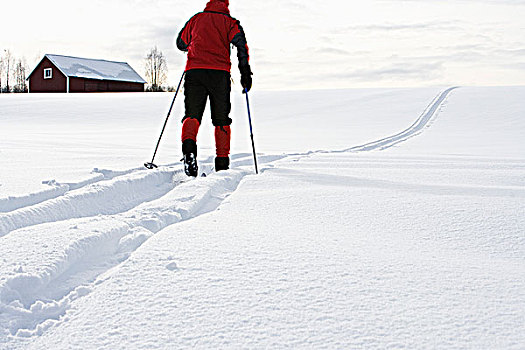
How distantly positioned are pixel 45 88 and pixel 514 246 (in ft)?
133

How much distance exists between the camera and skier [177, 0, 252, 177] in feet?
12.9

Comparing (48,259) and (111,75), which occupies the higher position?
(111,75)

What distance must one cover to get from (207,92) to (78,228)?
2.35 meters

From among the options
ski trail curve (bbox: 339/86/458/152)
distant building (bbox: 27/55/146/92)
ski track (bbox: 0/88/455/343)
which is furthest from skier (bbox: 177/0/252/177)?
distant building (bbox: 27/55/146/92)

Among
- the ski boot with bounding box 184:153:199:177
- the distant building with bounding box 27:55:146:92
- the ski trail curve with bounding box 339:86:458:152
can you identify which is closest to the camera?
the ski boot with bounding box 184:153:199:177

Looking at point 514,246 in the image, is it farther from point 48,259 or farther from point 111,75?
point 111,75

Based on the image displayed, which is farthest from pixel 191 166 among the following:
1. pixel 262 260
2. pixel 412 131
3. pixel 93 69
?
pixel 93 69

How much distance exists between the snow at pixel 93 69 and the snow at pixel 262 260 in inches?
1382

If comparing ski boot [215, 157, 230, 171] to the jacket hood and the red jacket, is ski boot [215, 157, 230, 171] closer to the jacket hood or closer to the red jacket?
the red jacket

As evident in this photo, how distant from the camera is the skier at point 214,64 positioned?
393 cm

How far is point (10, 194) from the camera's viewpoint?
2441 millimetres

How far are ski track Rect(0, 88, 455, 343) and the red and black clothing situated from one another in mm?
633

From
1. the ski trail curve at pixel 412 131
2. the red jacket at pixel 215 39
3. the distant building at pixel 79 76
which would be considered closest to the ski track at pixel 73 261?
the red jacket at pixel 215 39

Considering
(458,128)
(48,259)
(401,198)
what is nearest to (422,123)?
(458,128)
